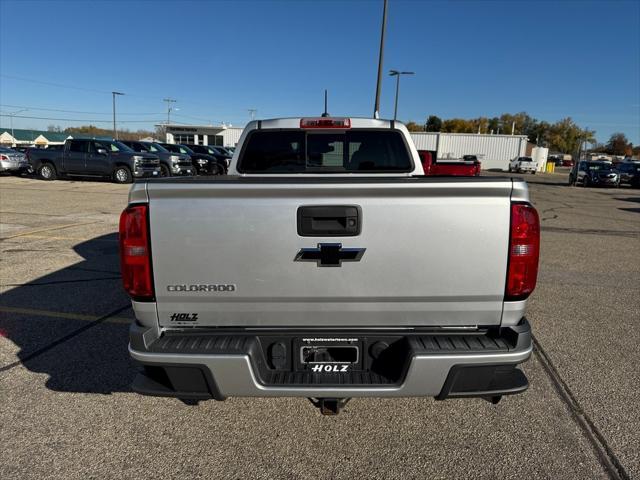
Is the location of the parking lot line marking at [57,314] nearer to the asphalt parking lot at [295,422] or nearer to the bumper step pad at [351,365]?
the asphalt parking lot at [295,422]

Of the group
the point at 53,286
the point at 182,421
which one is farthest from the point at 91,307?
the point at 182,421

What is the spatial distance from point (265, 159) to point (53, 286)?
3.63m

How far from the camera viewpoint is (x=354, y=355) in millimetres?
2406

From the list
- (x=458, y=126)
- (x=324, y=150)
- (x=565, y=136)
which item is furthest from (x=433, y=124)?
(x=324, y=150)

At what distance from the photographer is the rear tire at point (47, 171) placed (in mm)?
20591

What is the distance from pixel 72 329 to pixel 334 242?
3.32 m

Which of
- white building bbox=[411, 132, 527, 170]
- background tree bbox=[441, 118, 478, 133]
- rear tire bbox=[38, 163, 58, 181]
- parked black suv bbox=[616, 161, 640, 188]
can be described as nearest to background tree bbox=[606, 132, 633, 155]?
background tree bbox=[441, 118, 478, 133]

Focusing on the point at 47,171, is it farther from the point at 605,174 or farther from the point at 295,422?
the point at 605,174

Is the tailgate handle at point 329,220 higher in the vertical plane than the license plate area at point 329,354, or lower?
higher

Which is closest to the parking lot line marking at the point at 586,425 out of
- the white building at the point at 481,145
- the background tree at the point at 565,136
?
the white building at the point at 481,145

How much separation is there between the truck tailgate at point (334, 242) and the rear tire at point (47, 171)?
22089 millimetres

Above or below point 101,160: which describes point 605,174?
above

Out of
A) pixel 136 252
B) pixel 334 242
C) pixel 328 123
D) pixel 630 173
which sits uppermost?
pixel 328 123

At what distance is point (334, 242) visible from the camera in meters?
2.28
